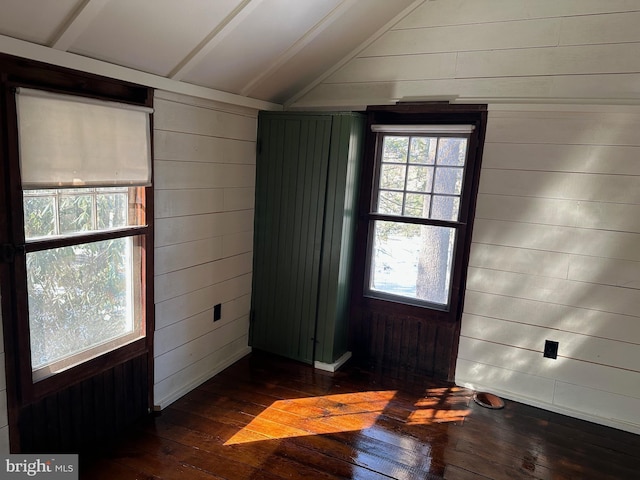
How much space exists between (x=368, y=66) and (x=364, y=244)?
1223mm

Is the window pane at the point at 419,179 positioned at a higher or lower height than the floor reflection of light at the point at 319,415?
higher

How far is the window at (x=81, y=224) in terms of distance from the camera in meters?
1.83

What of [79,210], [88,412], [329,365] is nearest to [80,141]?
[79,210]

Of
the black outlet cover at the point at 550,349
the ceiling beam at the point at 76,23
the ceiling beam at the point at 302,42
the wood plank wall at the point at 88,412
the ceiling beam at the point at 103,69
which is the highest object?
the ceiling beam at the point at 302,42

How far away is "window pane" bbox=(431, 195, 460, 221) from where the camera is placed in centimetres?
302

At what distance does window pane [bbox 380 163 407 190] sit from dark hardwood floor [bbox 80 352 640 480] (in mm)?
1353

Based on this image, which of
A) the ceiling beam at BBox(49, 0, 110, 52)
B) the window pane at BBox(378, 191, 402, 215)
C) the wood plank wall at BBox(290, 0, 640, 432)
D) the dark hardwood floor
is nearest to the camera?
the ceiling beam at BBox(49, 0, 110, 52)

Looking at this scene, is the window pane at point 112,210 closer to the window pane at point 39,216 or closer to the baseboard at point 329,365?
the window pane at point 39,216

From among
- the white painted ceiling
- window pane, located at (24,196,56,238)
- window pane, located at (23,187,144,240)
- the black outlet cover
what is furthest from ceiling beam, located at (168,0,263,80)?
the black outlet cover

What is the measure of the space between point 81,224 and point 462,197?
2208mm

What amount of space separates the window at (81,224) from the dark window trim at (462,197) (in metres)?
1.50

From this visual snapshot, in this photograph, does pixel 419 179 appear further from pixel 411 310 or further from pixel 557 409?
pixel 557 409

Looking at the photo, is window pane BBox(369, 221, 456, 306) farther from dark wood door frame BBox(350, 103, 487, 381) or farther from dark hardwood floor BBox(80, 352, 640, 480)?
dark hardwood floor BBox(80, 352, 640, 480)

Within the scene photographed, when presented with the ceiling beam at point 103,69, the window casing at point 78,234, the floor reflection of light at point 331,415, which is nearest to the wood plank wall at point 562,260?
the floor reflection of light at point 331,415
